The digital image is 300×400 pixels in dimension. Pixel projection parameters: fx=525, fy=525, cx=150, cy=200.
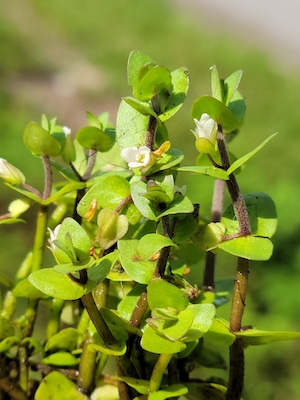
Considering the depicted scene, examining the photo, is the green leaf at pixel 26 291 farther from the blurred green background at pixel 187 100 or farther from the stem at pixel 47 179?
the blurred green background at pixel 187 100

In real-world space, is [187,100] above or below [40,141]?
above

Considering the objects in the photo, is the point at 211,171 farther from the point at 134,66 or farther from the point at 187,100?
the point at 187,100

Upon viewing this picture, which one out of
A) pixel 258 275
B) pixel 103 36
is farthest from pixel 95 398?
pixel 103 36

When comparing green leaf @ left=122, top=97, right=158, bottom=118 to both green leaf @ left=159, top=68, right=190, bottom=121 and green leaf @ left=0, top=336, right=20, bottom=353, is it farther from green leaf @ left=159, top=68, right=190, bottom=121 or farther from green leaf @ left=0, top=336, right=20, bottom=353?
green leaf @ left=0, top=336, right=20, bottom=353

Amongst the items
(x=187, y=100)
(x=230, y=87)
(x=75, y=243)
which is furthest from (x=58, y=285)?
(x=187, y=100)

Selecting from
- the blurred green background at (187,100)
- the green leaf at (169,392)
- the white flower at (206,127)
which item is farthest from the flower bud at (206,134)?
the blurred green background at (187,100)

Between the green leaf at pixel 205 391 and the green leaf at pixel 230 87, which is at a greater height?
the green leaf at pixel 230 87
